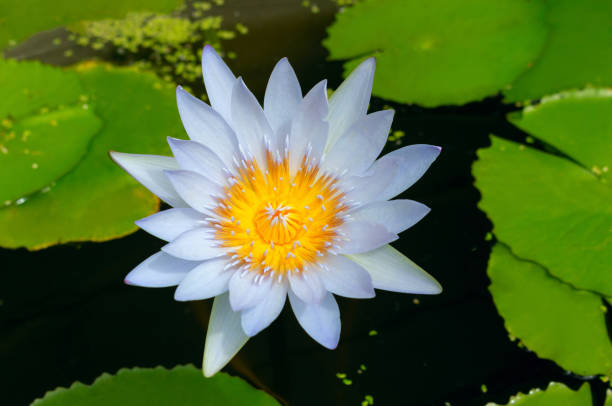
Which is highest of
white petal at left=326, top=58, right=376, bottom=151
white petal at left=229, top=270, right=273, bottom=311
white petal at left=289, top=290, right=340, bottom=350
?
white petal at left=326, top=58, right=376, bottom=151

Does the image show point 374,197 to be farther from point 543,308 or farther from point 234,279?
point 543,308

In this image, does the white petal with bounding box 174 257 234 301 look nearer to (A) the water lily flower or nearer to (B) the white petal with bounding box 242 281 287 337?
(A) the water lily flower

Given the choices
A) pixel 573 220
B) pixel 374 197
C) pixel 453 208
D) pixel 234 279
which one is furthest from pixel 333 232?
pixel 573 220

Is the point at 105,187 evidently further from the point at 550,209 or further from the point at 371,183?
the point at 550,209

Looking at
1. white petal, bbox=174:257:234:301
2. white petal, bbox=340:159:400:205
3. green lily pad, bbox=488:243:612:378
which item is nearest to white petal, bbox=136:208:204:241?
white petal, bbox=174:257:234:301

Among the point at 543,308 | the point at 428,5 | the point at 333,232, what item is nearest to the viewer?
the point at 333,232

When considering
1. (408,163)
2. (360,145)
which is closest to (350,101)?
(360,145)

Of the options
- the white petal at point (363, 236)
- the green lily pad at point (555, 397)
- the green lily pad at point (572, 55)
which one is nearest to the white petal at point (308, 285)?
the white petal at point (363, 236)
